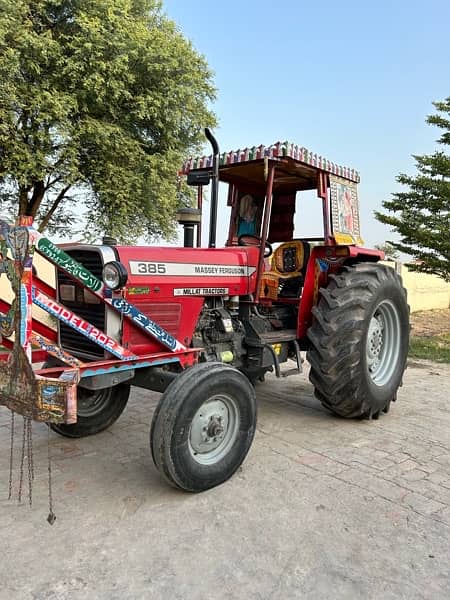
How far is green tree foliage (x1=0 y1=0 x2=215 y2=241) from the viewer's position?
35.4 ft

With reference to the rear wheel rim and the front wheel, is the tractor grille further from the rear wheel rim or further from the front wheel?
the front wheel

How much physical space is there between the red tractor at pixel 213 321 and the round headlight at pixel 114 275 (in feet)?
0.03

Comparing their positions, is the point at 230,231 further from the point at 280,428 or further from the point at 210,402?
the point at 210,402

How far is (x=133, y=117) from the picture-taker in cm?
1248

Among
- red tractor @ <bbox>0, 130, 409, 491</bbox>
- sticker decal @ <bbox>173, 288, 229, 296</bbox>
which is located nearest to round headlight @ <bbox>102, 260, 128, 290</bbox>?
red tractor @ <bbox>0, 130, 409, 491</bbox>

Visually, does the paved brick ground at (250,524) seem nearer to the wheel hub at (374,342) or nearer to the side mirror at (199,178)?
the wheel hub at (374,342)

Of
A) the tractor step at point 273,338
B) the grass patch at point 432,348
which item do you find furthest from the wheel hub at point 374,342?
the grass patch at point 432,348

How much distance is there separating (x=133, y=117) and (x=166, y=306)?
1028 cm

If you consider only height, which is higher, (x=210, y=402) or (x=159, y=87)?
(x=159, y=87)

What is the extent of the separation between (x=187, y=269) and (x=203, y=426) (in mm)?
1152

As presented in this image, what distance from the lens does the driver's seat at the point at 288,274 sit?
5.01 meters

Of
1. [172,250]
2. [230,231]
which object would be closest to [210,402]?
[172,250]

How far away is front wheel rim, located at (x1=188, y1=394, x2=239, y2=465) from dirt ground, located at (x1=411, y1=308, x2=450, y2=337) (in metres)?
7.85

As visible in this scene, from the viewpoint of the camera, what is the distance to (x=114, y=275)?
2965 mm
